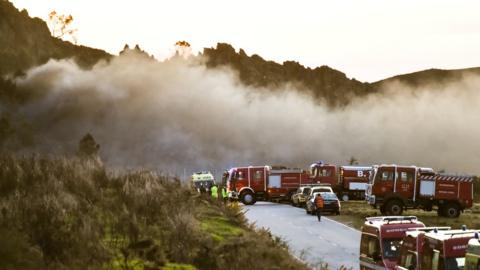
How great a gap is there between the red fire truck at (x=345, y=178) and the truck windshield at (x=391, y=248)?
51902 millimetres

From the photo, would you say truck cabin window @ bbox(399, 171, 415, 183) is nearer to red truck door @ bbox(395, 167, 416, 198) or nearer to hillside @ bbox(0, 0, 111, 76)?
red truck door @ bbox(395, 167, 416, 198)

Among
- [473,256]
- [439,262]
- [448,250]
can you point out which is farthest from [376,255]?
[473,256]

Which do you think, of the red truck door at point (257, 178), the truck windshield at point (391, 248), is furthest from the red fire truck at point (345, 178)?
the truck windshield at point (391, 248)

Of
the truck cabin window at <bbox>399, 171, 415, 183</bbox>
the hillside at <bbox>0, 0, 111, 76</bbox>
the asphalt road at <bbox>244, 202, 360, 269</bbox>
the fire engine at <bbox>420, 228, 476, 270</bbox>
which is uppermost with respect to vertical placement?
the hillside at <bbox>0, 0, 111, 76</bbox>

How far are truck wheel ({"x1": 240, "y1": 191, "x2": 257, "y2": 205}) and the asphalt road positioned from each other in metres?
12.3

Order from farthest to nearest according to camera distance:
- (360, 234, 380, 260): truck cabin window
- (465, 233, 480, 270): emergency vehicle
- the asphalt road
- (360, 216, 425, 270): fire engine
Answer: the asphalt road, (360, 234, 380, 260): truck cabin window, (360, 216, 425, 270): fire engine, (465, 233, 480, 270): emergency vehicle

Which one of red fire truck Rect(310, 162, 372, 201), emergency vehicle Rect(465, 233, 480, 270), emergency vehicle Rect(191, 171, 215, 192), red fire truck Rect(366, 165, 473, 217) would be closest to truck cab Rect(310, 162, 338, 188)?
red fire truck Rect(310, 162, 372, 201)

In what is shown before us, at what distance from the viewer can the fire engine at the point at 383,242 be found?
656 inches

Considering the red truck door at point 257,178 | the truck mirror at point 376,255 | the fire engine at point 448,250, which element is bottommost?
the red truck door at point 257,178

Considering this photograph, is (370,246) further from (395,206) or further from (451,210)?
(451,210)

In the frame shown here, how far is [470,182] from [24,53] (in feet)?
456

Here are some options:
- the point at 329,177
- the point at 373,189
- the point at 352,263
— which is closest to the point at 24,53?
the point at 329,177

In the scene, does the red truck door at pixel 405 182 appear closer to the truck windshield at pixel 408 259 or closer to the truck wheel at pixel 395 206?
the truck wheel at pixel 395 206

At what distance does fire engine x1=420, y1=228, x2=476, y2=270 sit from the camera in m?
12.4
